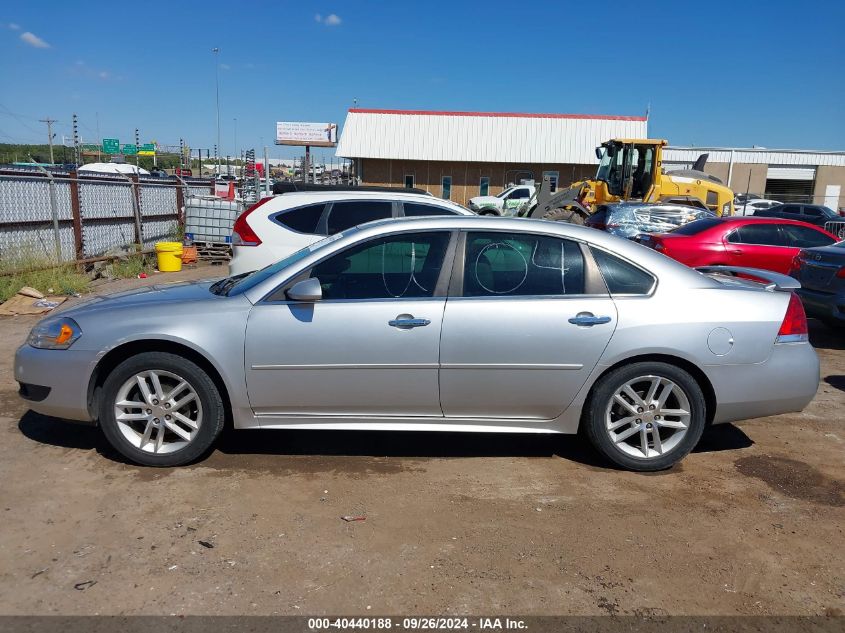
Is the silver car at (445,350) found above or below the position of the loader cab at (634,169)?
below

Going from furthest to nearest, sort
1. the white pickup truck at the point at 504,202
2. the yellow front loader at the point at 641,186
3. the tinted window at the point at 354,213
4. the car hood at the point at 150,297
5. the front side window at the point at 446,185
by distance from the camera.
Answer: the front side window at the point at 446,185
the white pickup truck at the point at 504,202
the yellow front loader at the point at 641,186
the tinted window at the point at 354,213
the car hood at the point at 150,297

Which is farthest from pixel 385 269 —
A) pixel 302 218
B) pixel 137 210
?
pixel 137 210

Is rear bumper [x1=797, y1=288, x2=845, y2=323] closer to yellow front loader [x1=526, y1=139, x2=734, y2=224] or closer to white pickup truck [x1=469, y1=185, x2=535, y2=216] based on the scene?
yellow front loader [x1=526, y1=139, x2=734, y2=224]

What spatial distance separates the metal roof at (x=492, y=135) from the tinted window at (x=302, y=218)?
33.8 metres

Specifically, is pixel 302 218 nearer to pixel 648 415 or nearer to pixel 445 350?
pixel 445 350

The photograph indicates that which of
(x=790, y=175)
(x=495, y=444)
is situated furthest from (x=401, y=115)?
(x=495, y=444)

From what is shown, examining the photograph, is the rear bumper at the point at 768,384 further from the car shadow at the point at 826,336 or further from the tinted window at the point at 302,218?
the tinted window at the point at 302,218

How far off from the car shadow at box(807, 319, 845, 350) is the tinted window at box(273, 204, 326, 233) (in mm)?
6231

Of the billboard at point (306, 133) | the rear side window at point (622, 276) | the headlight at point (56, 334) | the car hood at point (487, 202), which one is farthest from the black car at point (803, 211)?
the billboard at point (306, 133)

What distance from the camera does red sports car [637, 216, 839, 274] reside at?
32.9 ft

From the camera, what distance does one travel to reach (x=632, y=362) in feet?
13.9

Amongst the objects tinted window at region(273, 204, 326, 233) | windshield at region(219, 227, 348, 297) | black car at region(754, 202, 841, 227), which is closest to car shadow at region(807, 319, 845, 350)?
tinted window at region(273, 204, 326, 233)

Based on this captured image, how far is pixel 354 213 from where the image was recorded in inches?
317

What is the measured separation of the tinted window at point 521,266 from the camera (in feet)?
14.0
